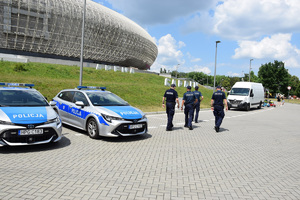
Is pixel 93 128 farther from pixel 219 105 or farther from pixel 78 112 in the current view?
pixel 219 105

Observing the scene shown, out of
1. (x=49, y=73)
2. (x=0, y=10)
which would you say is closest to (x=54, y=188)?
(x=49, y=73)

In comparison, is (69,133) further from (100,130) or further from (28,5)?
(28,5)

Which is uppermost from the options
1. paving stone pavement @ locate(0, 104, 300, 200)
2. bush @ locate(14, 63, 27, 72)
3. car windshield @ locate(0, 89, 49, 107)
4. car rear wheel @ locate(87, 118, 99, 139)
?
bush @ locate(14, 63, 27, 72)

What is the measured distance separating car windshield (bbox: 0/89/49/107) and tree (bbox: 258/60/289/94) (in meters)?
73.3

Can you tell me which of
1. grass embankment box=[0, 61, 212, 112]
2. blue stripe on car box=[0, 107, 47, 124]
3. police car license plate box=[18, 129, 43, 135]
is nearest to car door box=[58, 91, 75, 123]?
blue stripe on car box=[0, 107, 47, 124]

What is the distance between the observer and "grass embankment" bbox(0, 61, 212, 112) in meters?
19.3

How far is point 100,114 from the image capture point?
7277mm

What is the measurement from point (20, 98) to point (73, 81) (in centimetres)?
1746

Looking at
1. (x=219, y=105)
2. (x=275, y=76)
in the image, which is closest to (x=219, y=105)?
(x=219, y=105)

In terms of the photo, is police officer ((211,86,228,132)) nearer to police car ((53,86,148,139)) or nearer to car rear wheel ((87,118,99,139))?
police car ((53,86,148,139))

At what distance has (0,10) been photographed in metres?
41.0

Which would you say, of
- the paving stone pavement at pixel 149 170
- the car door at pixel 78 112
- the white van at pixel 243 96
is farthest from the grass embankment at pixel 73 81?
the paving stone pavement at pixel 149 170

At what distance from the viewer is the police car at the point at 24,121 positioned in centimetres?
551

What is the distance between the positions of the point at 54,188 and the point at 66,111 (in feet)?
17.3
